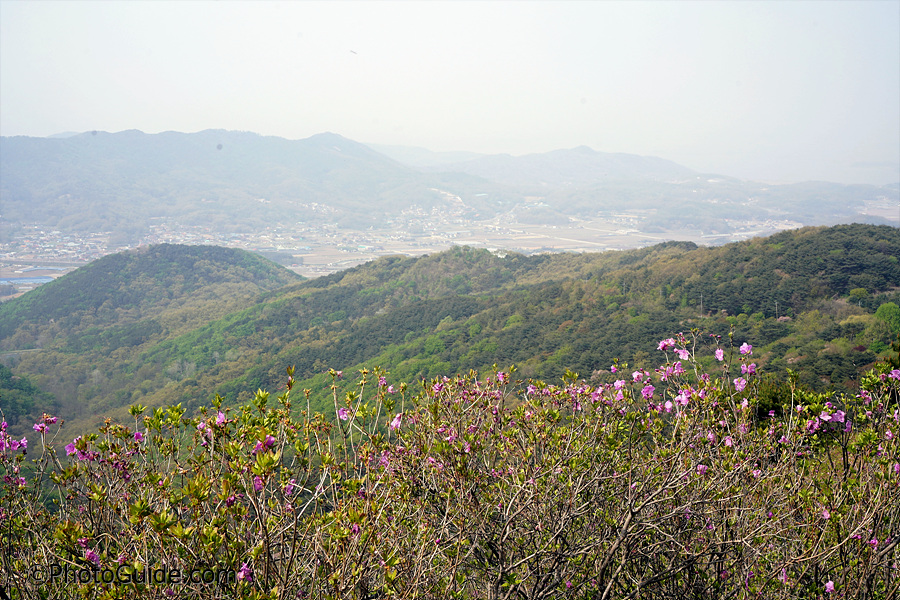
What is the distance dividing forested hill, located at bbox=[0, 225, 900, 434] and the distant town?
56.4 metres

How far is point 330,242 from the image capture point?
177250 millimetres

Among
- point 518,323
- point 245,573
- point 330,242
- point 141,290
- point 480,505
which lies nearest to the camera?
point 245,573

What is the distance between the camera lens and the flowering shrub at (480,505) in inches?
Result: 118

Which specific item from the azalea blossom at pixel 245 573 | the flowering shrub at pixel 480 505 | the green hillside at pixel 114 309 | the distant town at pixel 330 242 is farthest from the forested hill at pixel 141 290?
the azalea blossom at pixel 245 573

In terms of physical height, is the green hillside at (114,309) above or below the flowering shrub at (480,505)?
below

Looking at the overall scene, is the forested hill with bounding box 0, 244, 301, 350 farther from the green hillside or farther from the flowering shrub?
the flowering shrub

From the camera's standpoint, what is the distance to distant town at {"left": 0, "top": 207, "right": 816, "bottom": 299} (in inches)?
5079

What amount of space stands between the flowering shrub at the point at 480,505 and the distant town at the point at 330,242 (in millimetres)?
113257

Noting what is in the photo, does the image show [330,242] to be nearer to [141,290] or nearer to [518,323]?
[141,290]

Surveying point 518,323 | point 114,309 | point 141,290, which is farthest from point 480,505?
point 141,290

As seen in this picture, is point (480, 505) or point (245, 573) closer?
point (245, 573)

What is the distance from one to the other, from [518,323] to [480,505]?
111ft

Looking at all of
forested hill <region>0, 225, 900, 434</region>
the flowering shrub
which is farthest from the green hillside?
the flowering shrub

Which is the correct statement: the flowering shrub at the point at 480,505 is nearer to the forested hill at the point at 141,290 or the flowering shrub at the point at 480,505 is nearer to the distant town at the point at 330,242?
the forested hill at the point at 141,290
